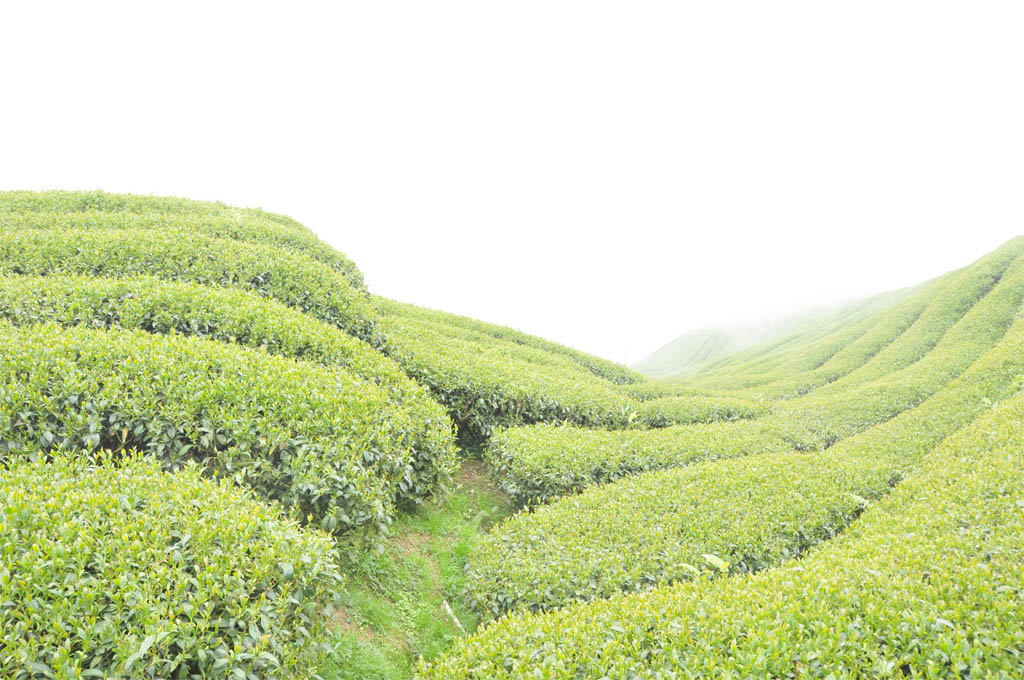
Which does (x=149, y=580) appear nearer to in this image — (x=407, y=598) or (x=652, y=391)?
(x=407, y=598)

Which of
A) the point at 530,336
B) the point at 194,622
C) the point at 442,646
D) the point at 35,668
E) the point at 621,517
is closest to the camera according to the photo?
the point at 35,668

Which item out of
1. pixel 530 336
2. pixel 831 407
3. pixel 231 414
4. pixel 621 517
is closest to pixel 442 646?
pixel 621 517

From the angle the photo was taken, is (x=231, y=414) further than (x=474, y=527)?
No

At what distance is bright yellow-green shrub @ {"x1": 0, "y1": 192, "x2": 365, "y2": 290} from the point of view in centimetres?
1836

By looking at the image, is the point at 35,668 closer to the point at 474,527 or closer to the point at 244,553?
the point at 244,553

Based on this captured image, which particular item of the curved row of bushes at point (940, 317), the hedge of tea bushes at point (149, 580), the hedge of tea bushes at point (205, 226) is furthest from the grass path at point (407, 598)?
the curved row of bushes at point (940, 317)

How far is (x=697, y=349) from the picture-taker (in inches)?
4660

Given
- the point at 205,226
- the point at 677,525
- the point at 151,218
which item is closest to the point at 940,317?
the point at 677,525

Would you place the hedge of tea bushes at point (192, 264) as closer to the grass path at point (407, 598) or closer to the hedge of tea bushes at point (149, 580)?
the grass path at point (407, 598)

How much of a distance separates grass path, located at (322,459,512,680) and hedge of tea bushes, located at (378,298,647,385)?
1572cm

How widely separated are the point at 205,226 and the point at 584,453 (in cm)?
1604

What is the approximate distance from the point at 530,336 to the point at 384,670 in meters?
22.3

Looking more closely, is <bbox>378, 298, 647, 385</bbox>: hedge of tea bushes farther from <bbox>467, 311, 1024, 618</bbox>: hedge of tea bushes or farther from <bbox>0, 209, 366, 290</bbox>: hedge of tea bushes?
<bbox>467, 311, 1024, 618</bbox>: hedge of tea bushes

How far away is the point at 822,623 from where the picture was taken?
6012mm
